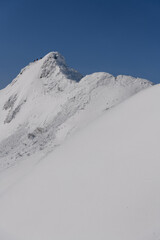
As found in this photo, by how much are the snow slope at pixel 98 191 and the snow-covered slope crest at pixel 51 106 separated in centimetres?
931

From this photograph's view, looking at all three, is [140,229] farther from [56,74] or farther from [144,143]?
[56,74]

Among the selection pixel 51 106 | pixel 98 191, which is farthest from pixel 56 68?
pixel 98 191

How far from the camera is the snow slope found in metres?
10.6

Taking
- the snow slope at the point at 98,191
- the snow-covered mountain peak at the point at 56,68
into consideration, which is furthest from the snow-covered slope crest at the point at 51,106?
the snow slope at the point at 98,191

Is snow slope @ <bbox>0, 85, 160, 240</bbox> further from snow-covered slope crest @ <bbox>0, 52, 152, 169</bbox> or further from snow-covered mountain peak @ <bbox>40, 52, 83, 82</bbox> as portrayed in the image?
snow-covered mountain peak @ <bbox>40, 52, 83, 82</bbox>

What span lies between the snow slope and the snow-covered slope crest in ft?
30.6

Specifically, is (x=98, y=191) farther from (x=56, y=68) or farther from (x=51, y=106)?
(x=56, y=68)

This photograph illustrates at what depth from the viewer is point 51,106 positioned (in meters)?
33.2

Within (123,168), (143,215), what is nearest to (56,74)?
(123,168)

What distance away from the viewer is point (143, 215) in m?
10.2

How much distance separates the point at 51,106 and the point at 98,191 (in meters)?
21.7

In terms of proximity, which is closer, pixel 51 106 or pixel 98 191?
pixel 98 191

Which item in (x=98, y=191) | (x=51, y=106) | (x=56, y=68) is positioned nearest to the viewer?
(x=98, y=191)

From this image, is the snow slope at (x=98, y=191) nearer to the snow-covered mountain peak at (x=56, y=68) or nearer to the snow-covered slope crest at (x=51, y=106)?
the snow-covered slope crest at (x=51, y=106)
